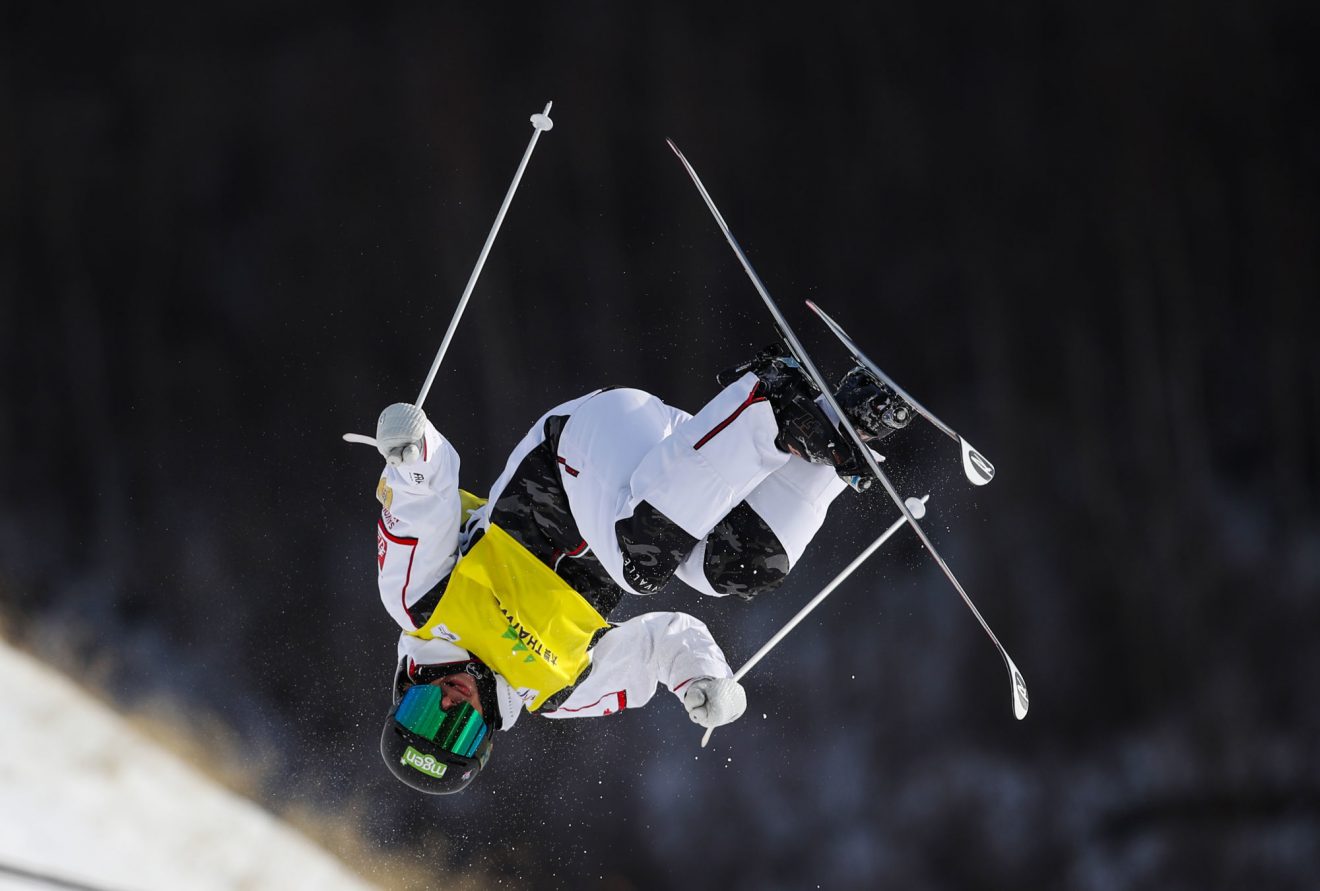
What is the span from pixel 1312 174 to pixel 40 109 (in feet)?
→ 15.2

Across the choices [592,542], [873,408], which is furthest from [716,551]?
[873,408]

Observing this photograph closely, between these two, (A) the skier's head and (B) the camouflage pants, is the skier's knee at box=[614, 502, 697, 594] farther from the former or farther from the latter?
(A) the skier's head

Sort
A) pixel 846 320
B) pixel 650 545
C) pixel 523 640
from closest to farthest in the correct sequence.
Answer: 1. pixel 650 545
2. pixel 523 640
3. pixel 846 320

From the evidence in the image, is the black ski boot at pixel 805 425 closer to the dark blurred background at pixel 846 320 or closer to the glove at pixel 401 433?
the glove at pixel 401 433

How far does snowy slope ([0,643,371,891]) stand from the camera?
3.63m

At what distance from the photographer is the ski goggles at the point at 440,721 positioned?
3020 millimetres

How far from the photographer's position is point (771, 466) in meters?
2.82

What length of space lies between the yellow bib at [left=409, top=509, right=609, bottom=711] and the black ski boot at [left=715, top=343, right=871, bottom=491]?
736mm

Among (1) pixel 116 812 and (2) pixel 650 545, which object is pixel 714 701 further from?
(1) pixel 116 812

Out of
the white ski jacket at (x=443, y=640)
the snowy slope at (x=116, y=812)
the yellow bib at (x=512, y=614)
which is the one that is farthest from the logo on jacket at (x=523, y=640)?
the snowy slope at (x=116, y=812)

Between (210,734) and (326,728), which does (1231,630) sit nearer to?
(326,728)

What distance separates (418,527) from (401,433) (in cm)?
33

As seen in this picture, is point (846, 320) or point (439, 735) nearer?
point (439, 735)

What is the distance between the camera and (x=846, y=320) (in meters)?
4.77
